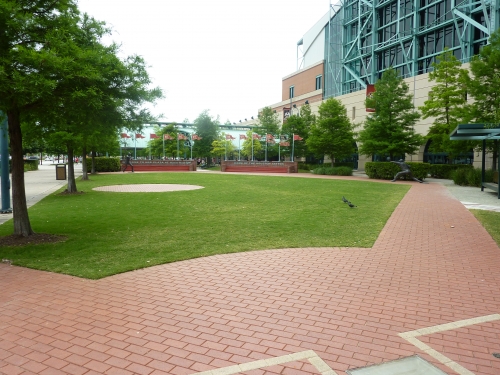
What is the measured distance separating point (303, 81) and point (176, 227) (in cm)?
6336

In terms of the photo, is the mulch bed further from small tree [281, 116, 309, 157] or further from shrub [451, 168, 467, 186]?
small tree [281, 116, 309, 157]

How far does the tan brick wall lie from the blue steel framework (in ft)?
9.56

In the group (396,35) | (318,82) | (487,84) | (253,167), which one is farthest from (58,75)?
(318,82)

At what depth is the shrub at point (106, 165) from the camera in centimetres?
4187

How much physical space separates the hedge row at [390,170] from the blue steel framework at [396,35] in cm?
1372

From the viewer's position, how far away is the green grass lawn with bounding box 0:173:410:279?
7520 millimetres

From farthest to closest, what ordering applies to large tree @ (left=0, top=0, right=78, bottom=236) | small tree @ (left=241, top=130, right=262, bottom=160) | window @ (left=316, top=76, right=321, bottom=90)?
small tree @ (left=241, top=130, right=262, bottom=160), window @ (left=316, top=76, right=321, bottom=90), large tree @ (left=0, top=0, right=78, bottom=236)

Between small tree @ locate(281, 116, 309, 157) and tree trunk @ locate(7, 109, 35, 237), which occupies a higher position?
small tree @ locate(281, 116, 309, 157)

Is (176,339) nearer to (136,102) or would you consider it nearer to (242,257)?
(242,257)

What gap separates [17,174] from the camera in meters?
8.88

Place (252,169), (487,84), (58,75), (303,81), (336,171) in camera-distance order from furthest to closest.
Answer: (303,81) → (252,169) → (336,171) → (487,84) → (58,75)

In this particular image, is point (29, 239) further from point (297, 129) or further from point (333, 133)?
point (297, 129)

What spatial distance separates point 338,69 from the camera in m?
59.9

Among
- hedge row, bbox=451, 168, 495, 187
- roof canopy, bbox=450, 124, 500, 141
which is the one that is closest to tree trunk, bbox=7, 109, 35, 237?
roof canopy, bbox=450, 124, 500, 141
